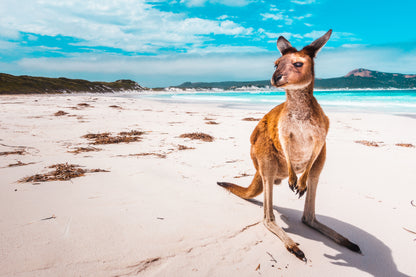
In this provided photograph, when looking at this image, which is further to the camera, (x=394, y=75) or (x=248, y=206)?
(x=394, y=75)

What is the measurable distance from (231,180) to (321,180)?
1.20 m

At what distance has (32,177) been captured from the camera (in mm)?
2650

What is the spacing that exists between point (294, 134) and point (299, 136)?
4 centimetres

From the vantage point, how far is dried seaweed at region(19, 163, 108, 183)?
2629 millimetres

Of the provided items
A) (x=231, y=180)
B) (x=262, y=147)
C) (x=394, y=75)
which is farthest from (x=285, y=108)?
(x=394, y=75)

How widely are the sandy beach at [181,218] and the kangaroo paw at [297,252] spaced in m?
0.04

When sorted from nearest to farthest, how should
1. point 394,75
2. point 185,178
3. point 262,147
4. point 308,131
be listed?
point 308,131 < point 262,147 < point 185,178 < point 394,75

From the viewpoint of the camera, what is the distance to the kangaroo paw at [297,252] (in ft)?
5.48

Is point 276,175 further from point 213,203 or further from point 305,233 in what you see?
point 213,203

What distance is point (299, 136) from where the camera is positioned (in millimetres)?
1629

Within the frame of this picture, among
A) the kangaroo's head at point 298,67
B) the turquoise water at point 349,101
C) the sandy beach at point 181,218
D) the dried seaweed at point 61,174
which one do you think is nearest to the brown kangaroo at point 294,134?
the kangaroo's head at point 298,67

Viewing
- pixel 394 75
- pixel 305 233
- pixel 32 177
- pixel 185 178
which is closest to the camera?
pixel 305 233

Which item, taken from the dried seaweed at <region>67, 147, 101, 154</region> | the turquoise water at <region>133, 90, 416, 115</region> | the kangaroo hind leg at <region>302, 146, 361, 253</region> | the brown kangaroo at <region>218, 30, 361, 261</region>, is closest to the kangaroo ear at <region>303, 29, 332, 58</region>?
the brown kangaroo at <region>218, 30, 361, 261</region>

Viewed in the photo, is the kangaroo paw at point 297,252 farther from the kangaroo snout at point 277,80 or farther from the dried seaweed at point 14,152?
the dried seaweed at point 14,152
